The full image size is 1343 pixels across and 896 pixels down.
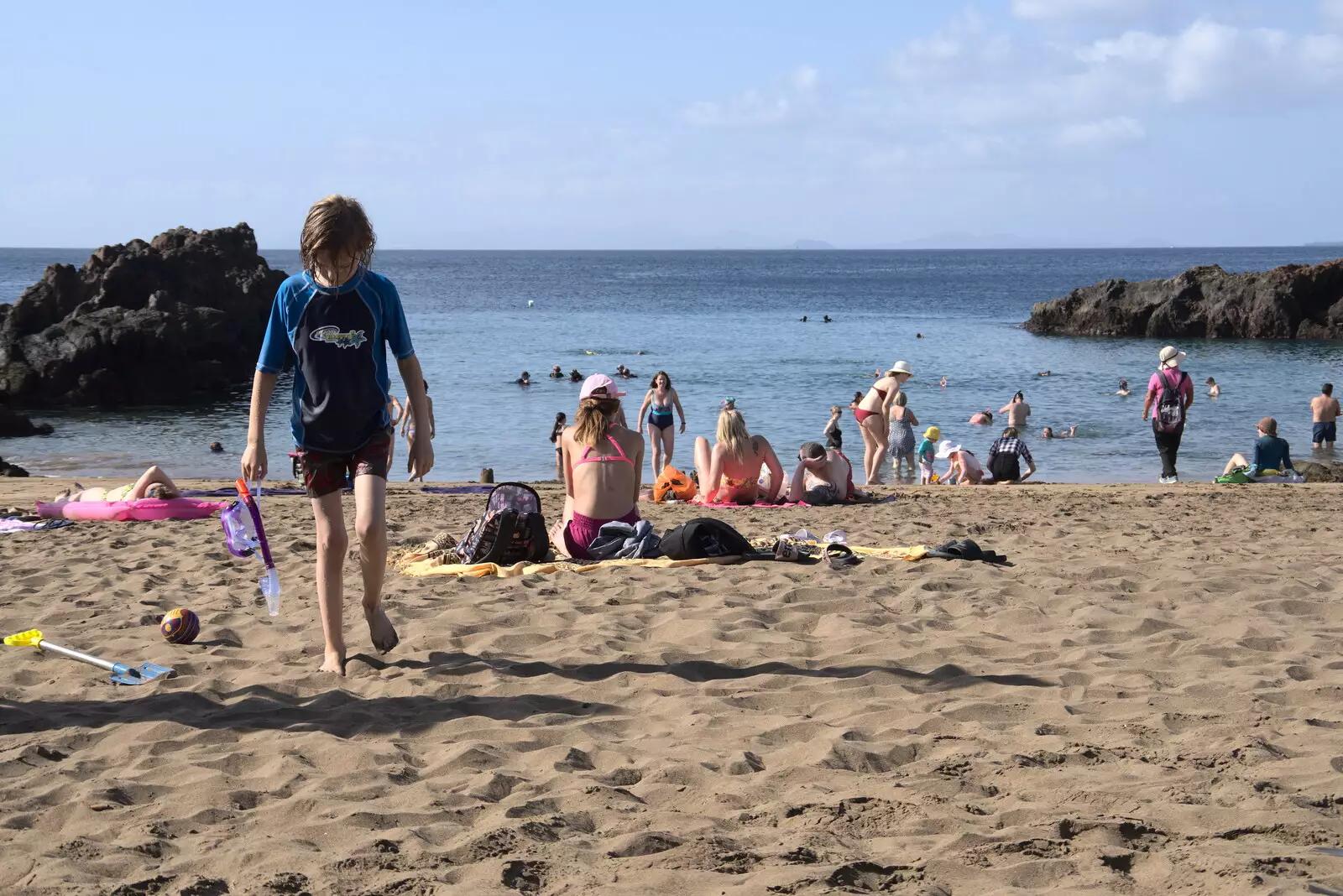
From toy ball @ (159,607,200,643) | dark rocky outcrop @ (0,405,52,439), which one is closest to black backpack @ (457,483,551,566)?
toy ball @ (159,607,200,643)

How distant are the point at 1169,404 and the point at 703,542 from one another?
8.87m

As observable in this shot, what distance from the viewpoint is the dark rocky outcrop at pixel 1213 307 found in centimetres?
4316

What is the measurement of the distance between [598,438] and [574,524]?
56cm

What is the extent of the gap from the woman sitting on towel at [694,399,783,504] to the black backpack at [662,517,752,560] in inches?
142

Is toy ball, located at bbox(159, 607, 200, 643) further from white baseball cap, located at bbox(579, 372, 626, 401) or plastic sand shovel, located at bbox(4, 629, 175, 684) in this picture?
white baseball cap, located at bbox(579, 372, 626, 401)

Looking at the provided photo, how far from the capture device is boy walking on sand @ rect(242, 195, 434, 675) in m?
4.11

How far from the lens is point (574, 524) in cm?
666

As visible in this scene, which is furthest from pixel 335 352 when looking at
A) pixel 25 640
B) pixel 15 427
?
pixel 15 427

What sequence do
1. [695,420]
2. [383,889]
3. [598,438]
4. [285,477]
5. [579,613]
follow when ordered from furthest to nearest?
[695,420]
[285,477]
[598,438]
[579,613]
[383,889]

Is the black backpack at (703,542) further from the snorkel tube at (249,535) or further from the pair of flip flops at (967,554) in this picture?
the snorkel tube at (249,535)

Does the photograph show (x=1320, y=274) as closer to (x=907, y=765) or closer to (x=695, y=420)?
(x=695, y=420)

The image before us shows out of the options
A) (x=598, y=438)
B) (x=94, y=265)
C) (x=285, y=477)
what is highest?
(x=94, y=265)

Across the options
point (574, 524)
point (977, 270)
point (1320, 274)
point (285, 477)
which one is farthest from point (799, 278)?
point (574, 524)

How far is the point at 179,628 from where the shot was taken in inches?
191
